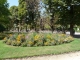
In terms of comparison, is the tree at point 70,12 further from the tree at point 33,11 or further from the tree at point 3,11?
the tree at point 33,11

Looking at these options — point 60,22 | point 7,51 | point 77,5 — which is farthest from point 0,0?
point 7,51

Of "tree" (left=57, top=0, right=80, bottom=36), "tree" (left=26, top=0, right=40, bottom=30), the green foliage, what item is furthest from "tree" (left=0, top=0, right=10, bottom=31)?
the green foliage

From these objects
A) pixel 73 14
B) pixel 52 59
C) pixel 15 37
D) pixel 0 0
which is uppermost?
pixel 0 0

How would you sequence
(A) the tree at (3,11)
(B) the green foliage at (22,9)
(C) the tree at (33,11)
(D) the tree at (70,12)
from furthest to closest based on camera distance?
(B) the green foliage at (22,9) → (C) the tree at (33,11) → (D) the tree at (70,12) → (A) the tree at (3,11)

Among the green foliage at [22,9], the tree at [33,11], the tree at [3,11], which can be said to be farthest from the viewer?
the green foliage at [22,9]

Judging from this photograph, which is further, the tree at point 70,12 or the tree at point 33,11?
the tree at point 33,11

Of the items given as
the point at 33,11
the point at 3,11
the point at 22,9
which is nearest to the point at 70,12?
the point at 3,11

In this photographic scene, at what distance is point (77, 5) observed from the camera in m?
27.0

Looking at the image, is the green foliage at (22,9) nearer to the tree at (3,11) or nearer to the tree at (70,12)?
the tree at (3,11)

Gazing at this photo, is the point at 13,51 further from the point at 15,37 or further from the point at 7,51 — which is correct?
the point at 15,37

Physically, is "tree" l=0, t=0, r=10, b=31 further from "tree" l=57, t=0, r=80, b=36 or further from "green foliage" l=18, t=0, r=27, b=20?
"green foliage" l=18, t=0, r=27, b=20

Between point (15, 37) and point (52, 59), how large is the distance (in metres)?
5.16

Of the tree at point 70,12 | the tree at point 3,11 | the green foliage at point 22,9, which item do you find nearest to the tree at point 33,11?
the green foliage at point 22,9

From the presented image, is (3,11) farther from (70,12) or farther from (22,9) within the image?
(22,9)
